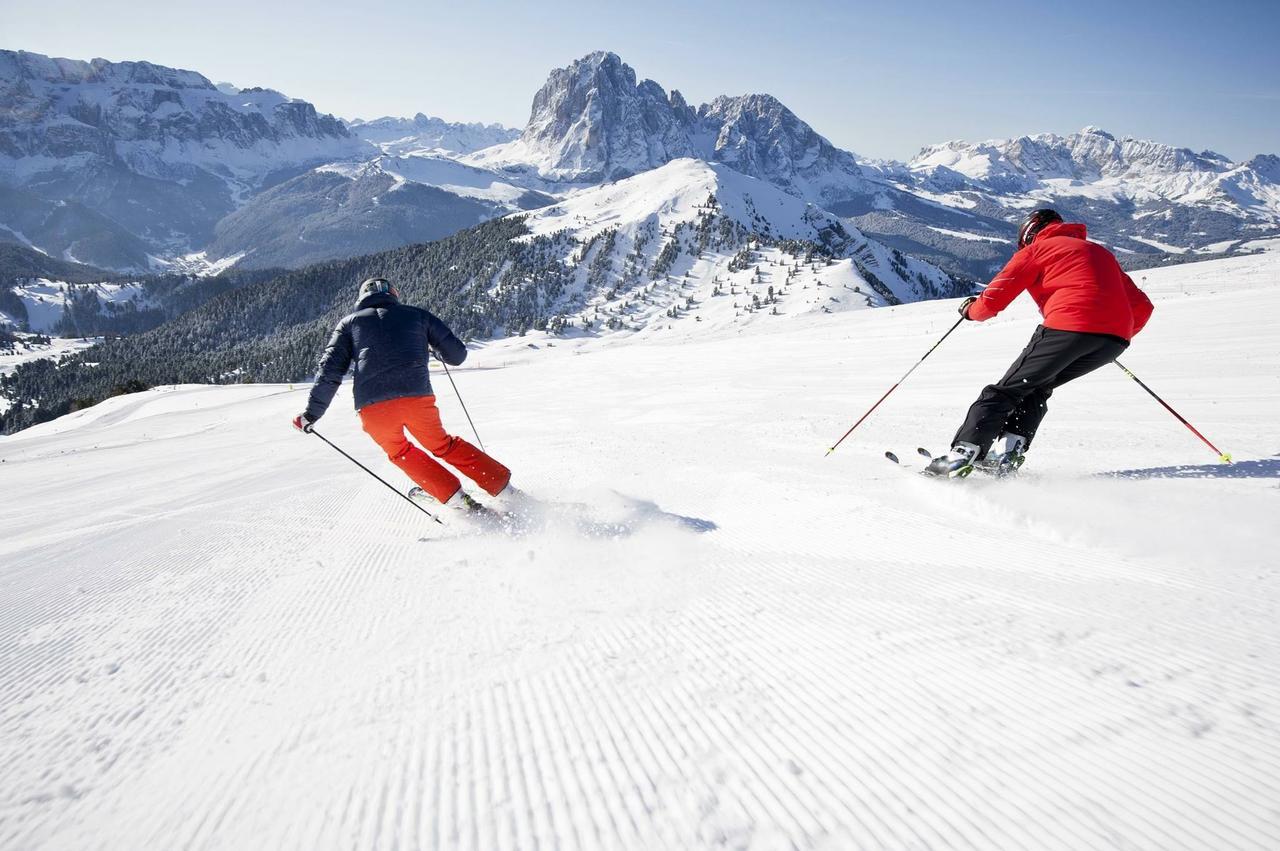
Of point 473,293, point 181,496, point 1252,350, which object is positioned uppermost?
point 473,293

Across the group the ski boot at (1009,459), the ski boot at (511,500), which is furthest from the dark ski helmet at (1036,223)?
the ski boot at (511,500)

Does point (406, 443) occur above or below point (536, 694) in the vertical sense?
above

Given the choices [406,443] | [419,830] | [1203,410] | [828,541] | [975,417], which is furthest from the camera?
[1203,410]

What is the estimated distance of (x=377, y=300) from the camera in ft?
17.6

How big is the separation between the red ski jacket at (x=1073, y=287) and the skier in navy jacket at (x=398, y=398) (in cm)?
474

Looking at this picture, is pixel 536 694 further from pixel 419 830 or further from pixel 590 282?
pixel 590 282

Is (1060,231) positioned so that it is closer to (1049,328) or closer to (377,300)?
(1049,328)

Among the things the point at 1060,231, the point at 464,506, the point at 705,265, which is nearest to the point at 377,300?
the point at 464,506

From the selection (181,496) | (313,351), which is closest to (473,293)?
(313,351)

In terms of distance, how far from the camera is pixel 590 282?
154250 millimetres

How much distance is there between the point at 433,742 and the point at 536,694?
44 centimetres

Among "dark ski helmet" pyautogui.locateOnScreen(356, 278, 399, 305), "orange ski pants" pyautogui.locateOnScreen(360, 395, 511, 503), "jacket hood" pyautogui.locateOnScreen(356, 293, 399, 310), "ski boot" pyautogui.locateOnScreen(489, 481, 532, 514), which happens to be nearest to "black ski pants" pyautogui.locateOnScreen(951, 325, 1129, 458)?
"ski boot" pyautogui.locateOnScreen(489, 481, 532, 514)

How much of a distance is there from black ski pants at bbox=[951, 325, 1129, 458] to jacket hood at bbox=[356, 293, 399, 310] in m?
5.32

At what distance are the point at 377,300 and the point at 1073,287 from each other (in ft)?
19.8
